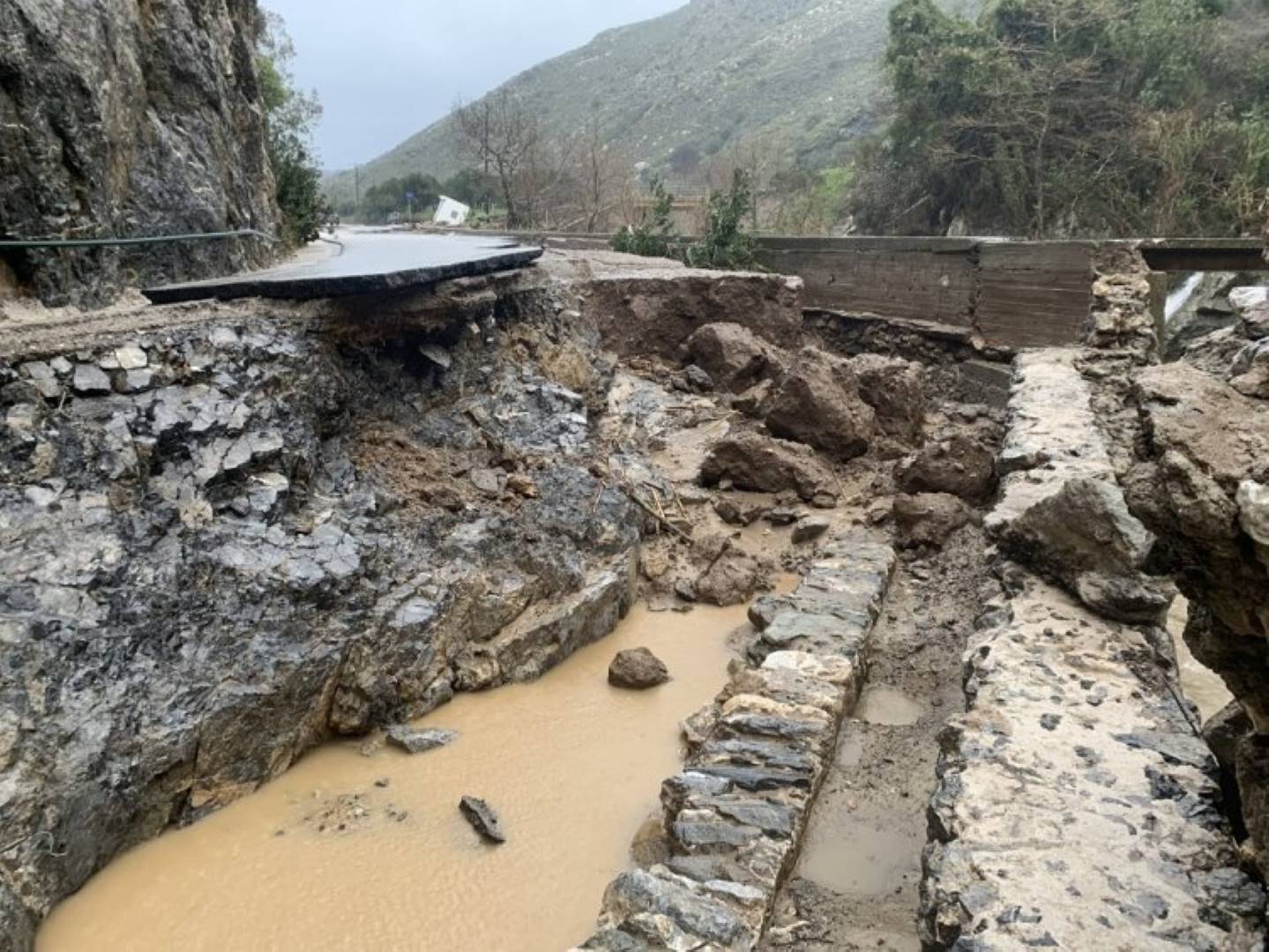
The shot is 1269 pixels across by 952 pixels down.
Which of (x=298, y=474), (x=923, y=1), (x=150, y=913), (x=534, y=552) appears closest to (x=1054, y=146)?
(x=923, y=1)

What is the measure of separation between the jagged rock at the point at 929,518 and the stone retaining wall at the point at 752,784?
0.98 metres

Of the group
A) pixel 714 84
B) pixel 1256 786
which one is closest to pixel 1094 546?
pixel 1256 786

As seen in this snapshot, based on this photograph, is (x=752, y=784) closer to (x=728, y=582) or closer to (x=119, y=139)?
(x=728, y=582)

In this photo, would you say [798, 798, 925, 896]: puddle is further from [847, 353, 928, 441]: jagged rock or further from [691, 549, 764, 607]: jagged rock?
[847, 353, 928, 441]: jagged rock

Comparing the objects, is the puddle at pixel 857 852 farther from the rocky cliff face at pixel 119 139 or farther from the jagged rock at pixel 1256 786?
the rocky cliff face at pixel 119 139

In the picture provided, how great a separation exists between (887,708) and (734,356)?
6.00 meters

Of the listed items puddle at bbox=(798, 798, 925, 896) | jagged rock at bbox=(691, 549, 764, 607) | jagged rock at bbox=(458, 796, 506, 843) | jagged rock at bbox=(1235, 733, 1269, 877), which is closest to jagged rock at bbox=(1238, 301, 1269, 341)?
jagged rock at bbox=(1235, 733, 1269, 877)

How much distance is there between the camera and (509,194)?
83.2 feet

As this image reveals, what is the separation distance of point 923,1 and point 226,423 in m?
16.7

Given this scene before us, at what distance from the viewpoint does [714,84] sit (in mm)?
57344

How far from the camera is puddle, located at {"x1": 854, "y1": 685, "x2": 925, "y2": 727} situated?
5.01 meters

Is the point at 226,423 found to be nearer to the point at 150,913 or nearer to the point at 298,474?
the point at 298,474

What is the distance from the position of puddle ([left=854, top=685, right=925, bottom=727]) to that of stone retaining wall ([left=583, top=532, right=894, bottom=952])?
0.10 metres

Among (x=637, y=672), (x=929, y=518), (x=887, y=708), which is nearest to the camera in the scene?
(x=887, y=708)
